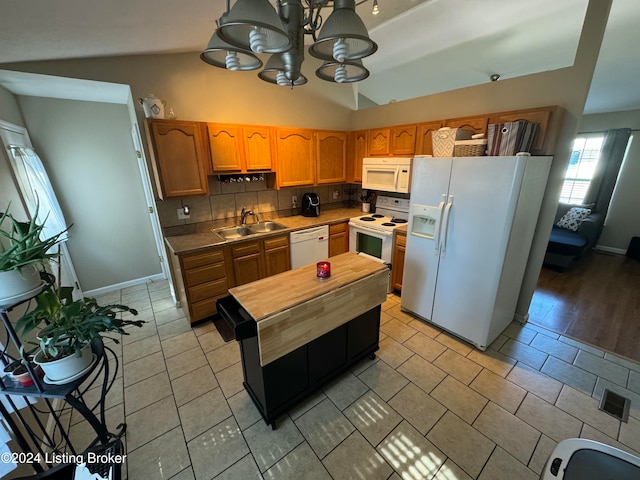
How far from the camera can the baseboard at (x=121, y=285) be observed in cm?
352

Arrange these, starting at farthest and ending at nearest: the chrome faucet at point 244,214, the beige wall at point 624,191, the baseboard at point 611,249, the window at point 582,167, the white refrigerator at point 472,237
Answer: the window at point 582,167 < the baseboard at point 611,249 < the beige wall at point 624,191 < the chrome faucet at point 244,214 < the white refrigerator at point 472,237

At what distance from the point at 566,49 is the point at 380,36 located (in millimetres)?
2155

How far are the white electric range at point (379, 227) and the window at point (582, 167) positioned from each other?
383 centimetres

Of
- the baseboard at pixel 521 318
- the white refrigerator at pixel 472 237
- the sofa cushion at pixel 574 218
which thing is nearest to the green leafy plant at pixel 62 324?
the white refrigerator at pixel 472 237

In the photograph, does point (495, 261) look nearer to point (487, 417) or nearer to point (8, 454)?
point (487, 417)

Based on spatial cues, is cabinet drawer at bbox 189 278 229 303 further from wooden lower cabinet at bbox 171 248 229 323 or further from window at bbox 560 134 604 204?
window at bbox 560 134 604 204

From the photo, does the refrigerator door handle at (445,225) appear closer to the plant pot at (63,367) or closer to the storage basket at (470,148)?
the storage basket at (470,148)

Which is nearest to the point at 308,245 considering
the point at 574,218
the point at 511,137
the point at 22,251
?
the point at 511,137

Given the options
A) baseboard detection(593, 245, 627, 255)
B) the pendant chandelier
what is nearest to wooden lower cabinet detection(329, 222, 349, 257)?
the pendant chandelier

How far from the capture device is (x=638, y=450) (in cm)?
161

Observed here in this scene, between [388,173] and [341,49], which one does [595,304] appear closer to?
[388,173]

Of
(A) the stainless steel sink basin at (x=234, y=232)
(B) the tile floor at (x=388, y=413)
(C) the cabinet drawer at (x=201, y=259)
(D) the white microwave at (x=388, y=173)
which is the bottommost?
(B) the tile floor at (x=388, y=413)

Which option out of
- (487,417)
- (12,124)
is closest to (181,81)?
(12,124)

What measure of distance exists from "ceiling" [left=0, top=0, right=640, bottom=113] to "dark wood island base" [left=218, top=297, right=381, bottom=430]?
6.72 feet
